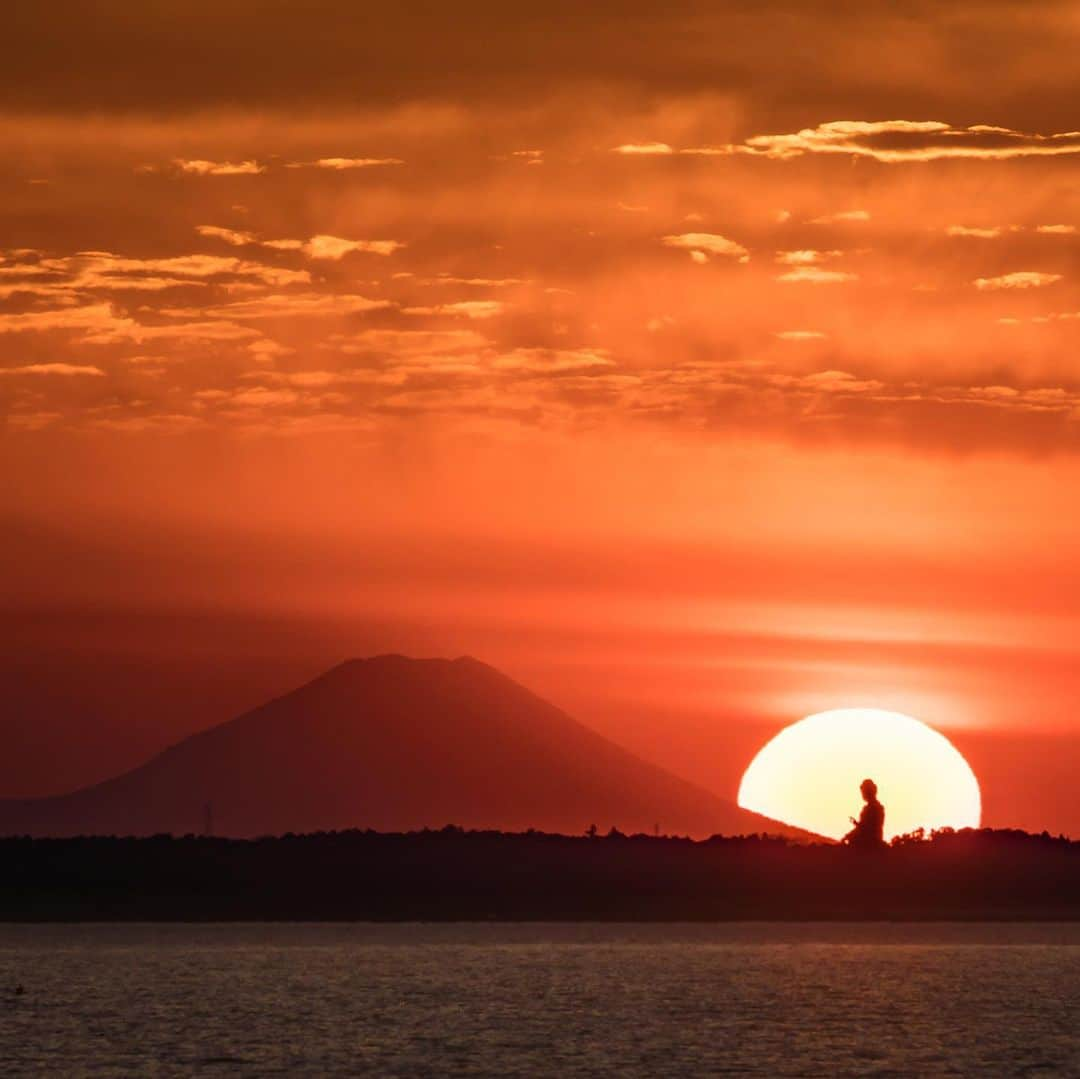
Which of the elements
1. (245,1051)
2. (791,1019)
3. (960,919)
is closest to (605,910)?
(960,919)

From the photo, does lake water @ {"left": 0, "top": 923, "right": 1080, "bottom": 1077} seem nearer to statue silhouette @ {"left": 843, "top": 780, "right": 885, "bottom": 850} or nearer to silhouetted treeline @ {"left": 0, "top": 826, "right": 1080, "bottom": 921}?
statue silhouette @ {"left": 843, "top": 780, "right": 885, "bottom": 850}

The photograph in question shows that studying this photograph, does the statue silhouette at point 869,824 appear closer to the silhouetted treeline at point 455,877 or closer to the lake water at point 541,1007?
the lake water at point 541,1007

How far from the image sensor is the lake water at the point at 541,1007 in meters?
59.3

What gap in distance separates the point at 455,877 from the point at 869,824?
97.5 feet

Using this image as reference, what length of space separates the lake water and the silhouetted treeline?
15.1m

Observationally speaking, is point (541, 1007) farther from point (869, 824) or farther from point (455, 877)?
point (455, 877)

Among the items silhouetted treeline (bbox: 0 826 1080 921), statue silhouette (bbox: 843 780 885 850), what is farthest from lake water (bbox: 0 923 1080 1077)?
silhouetted treeline (bbox: 0 826 1080 921)

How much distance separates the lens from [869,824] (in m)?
101

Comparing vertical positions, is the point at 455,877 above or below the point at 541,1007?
above

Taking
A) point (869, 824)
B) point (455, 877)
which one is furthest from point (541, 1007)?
point (455, 877)

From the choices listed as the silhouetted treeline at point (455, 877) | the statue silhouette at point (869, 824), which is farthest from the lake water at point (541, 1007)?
the silhouetted treeline at point (455, 877)

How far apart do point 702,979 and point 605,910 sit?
138ft

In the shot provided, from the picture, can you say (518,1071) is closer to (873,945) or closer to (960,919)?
(873,945)

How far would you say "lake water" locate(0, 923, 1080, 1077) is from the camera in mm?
59344
